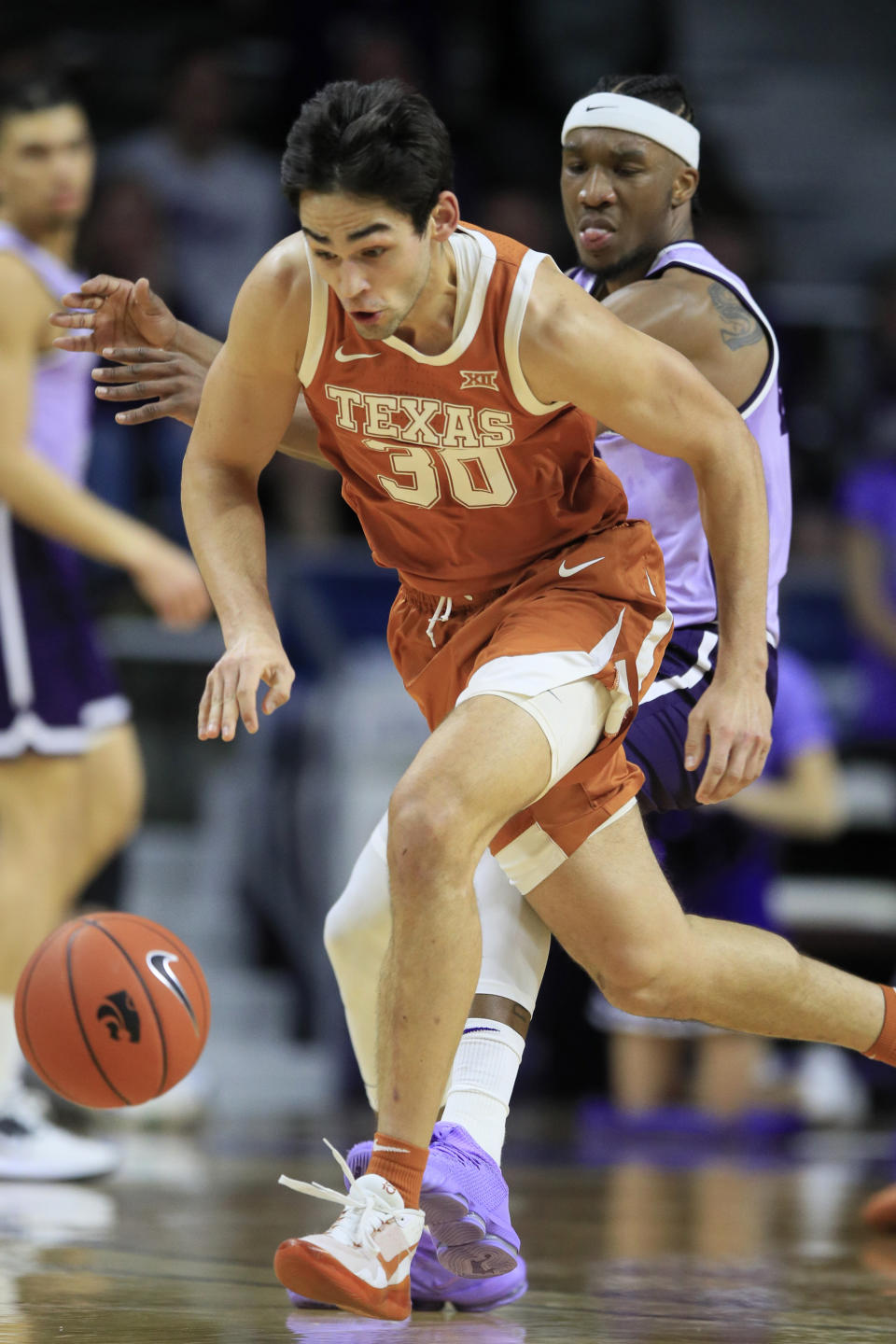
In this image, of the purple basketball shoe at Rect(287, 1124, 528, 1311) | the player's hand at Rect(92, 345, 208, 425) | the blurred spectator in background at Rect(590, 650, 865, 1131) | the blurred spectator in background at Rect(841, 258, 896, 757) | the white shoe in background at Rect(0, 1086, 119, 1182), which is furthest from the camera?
the blurred spectator in background at Rect(841, 258, 896, 757)

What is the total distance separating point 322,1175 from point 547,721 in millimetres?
2414

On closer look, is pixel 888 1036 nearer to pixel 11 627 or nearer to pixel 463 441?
pixel 463 441

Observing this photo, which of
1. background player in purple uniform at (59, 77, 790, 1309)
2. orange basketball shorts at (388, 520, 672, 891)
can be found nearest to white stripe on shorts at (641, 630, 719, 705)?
background player in purple uniform at (59, 77, 790, 1309)

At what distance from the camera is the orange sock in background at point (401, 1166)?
9.61 ft

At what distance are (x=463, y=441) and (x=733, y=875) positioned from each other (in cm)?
374

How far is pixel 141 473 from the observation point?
8.20m

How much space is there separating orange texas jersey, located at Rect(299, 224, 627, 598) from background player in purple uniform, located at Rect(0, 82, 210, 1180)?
1623mm

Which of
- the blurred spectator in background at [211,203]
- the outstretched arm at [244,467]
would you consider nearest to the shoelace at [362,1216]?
the outstretched arm at [244,467]

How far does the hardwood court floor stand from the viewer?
3.06 meters

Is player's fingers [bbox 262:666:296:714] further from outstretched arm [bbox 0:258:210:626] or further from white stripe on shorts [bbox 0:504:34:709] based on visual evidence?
white stripe on shorts [bbox 0:504:34:709]

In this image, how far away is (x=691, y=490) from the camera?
3740mm

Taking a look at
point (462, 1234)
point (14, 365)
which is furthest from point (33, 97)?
point (462, 1234)

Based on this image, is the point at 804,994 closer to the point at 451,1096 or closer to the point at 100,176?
the point at 451,1096

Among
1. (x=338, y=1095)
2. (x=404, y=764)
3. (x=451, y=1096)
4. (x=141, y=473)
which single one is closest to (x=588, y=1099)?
(x=338, y=1095)
